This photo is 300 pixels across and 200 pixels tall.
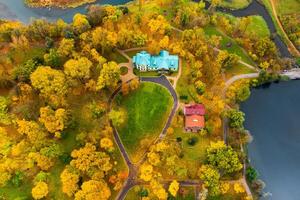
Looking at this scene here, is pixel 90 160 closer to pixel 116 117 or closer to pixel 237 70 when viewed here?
pixel 116 117

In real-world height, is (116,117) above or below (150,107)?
below

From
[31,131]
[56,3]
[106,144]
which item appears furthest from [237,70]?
[56,3]

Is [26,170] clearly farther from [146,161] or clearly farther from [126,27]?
[126,27]

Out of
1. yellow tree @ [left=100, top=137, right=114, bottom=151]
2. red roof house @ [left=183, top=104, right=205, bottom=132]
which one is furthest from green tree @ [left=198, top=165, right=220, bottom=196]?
yellow tree @ [left=100, top=137, right=114, bottom=151]

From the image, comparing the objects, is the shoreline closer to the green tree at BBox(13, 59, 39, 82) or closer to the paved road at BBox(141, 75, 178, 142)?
the green tree at BBox(13, 59, 39, 82)

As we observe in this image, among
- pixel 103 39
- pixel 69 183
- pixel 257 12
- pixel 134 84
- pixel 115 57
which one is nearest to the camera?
pixel 69 183

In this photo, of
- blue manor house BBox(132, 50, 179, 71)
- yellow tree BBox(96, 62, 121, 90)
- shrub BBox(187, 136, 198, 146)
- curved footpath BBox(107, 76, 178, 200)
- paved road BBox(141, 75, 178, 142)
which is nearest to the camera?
curved footpath BBox(107, 76, 178, 200)
